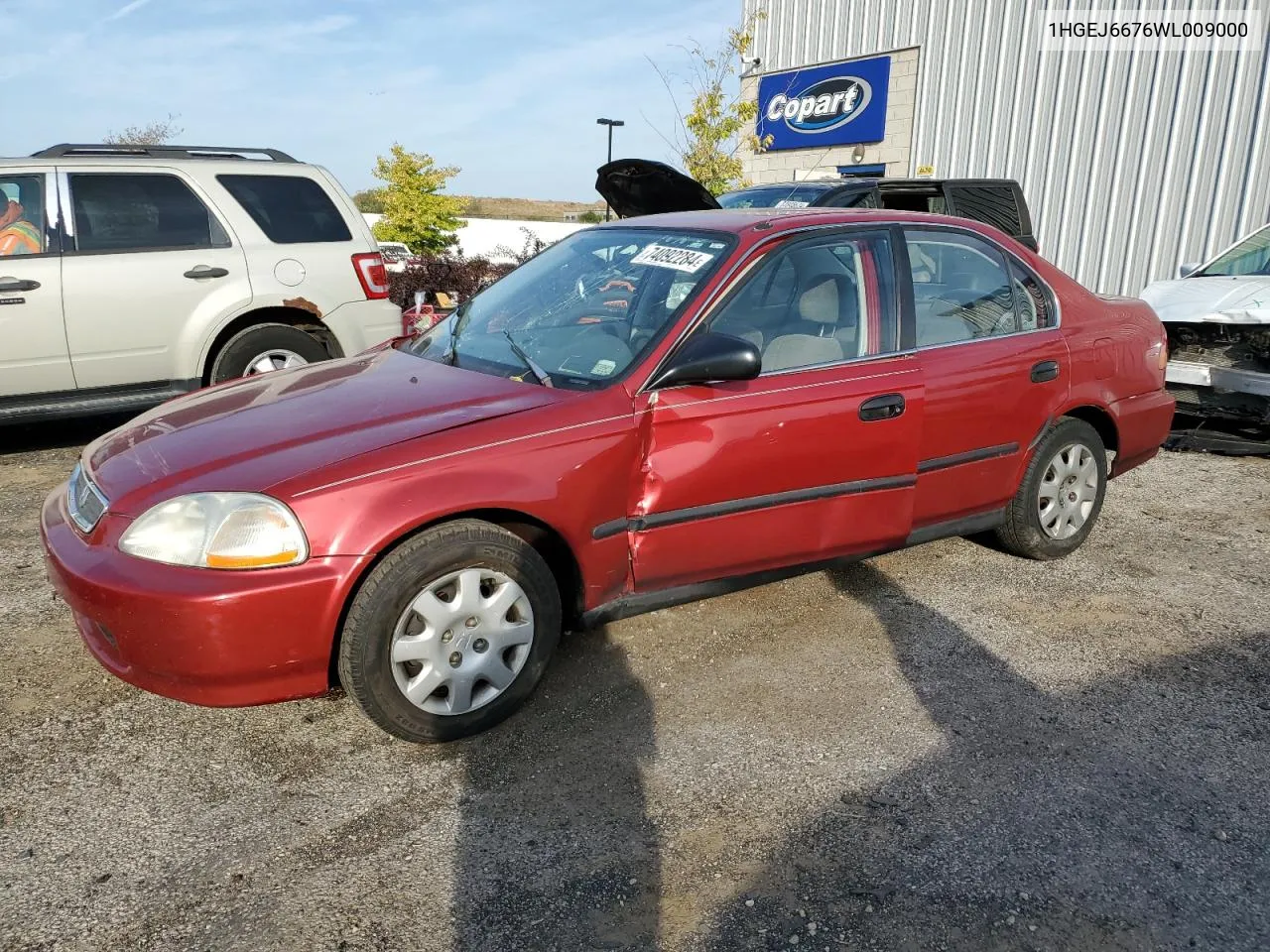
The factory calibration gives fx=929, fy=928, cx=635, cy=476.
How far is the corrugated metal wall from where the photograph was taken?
449 inches

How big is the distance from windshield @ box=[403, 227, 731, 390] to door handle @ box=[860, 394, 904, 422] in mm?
772

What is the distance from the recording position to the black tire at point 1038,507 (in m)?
4.15

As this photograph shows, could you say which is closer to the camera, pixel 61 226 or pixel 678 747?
pixel 678 747

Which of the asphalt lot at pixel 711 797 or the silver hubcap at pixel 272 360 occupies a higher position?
the silver hubcap at pixel 272 360

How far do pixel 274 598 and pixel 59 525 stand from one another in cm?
97

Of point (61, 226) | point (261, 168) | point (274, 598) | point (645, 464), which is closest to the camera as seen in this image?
point (274, 598)

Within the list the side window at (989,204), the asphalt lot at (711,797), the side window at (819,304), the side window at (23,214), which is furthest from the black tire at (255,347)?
the side window at (989,204)

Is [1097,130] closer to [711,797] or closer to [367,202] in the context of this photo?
[711,797]

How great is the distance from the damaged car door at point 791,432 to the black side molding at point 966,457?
0.12 metres

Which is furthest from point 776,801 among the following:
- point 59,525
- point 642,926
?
point 59,525

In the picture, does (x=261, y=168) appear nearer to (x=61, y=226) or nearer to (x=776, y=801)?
(x=61, y=226)

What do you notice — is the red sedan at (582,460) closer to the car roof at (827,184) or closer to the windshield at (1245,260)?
the windshield at (1245,260)

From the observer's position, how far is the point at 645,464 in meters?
3.08

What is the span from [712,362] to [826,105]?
15278 millimetres
